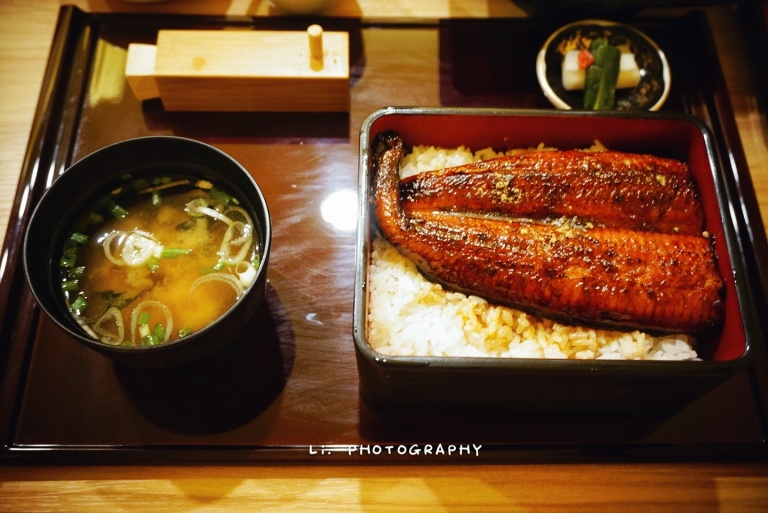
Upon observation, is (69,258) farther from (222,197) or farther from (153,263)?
(222,197)

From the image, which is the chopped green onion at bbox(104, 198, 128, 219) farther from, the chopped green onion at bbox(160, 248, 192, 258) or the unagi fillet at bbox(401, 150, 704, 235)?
the unagi fillet at bbox(401, 150, 704, 235)

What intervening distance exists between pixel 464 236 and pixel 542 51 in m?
0.94

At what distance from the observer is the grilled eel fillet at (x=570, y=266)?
1.53 m

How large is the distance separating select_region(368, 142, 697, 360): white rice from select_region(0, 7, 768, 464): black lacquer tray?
Result: 182mm

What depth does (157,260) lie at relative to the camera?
1.61 metres

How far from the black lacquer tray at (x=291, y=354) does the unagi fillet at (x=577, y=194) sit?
35cm

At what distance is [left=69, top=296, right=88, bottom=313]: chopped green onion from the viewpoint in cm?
152

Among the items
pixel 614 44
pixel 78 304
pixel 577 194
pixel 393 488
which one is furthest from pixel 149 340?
pixel 614 44

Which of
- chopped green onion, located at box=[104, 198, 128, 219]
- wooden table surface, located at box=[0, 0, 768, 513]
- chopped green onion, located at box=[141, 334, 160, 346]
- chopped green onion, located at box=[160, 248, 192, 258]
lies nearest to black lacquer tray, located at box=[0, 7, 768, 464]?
wooden table surface, located at box=[0, 0, 768, 513]

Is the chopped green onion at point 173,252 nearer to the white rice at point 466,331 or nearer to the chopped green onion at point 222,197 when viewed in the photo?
the chopped green onion at point 222,197

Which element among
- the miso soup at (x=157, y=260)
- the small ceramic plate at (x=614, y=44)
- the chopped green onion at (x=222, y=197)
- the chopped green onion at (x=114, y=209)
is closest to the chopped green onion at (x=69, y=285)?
the miso soup at (x=157, y=260)

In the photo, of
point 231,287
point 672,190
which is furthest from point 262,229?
point 672,190

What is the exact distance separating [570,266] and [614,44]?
3.57ft

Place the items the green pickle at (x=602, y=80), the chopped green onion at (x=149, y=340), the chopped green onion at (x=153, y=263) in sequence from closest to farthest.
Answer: the chopped green onion at (x=149, y=340), the chopped green onion at (x=153, y=263), the green pickle at (x=602, y=80)
